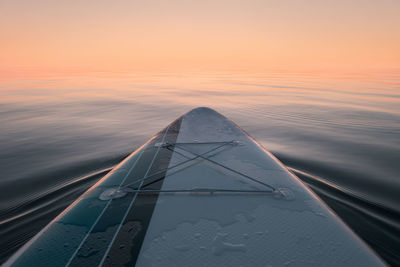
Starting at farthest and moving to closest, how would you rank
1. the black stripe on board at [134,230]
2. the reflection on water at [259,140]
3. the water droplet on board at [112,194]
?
the reflection on water at [259,140] → the water droplet on board at [112,194] → the black stripe on board at [134,230]

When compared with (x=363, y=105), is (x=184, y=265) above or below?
below

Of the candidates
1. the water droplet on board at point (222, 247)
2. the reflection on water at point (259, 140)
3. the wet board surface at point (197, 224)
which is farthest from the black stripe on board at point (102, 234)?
the reflection on water at point (259, 140)

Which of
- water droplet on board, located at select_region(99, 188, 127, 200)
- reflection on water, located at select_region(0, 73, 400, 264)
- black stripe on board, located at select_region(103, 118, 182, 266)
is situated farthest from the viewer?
reflection on water, located at select_region(0, 73, 400, 264)

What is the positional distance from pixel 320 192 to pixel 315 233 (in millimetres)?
2100

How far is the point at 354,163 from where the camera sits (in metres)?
4.43

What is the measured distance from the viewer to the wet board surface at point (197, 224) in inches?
50.2

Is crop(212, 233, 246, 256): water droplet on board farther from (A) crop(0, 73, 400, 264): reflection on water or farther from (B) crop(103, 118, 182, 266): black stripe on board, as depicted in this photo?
(A) crop(0, 73, 400, 264): reflection on water

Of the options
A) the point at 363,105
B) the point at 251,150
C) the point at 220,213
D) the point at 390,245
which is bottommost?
the point at 390,245

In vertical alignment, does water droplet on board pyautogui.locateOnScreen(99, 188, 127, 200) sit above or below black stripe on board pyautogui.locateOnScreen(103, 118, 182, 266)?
above

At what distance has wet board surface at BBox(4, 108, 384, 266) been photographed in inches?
50.2

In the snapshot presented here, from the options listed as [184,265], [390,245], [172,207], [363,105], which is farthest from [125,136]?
[363,105]

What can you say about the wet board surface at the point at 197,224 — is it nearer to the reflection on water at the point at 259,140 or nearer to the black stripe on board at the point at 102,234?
the black stripe on board at the point at 102,234

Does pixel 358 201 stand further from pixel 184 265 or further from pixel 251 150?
pixel 184 265

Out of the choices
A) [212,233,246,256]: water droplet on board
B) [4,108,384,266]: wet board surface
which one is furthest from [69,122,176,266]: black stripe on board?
[212,233,246,256]: water droplet on board
